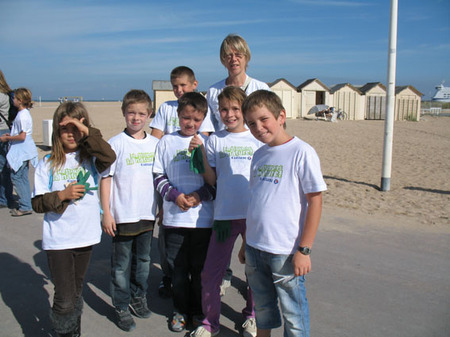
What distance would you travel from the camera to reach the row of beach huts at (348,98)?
3400 centimetres

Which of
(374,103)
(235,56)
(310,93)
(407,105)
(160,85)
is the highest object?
(160,85)

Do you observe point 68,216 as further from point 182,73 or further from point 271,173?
point 182,73

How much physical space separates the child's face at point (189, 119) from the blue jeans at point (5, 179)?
458cm

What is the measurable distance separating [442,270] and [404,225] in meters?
1.56

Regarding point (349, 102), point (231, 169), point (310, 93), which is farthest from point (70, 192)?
point (349, 102)

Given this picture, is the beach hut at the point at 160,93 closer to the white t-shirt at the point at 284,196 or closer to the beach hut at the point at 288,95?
the beach hut at the point at 288,95

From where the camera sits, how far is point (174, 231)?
319 cm

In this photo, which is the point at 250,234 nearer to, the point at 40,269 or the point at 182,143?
the point at 182,143

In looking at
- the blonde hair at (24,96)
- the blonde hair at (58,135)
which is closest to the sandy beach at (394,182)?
the blonde hair at (58,135)

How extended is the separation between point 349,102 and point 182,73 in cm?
3400

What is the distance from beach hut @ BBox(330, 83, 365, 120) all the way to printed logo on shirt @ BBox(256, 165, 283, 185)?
34.4 meters

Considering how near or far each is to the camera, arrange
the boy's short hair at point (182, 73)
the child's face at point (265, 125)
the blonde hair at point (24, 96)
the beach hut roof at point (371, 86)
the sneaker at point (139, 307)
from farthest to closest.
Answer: the beach hut roof at point (371, 86)
the blonde hair at point (24, 96)
the boy's short hair at point (182, 73)
the sneaker at point (139, 307)
the child's face at point (265, 125)

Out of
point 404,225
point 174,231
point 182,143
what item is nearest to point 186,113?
point 182,143

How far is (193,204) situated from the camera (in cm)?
308
